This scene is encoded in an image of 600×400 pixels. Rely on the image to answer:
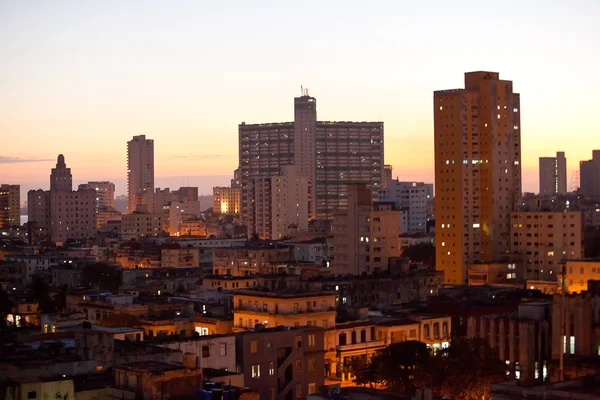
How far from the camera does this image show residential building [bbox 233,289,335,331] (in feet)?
226

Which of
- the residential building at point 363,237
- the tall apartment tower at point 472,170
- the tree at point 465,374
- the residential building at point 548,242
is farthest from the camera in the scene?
the tall apartment tower at point 472,170

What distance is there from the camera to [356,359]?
221ft

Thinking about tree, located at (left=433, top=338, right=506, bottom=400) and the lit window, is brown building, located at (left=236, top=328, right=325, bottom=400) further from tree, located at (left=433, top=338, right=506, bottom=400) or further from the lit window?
tree, located at (left=433, top=338, right=506, bottom=400)

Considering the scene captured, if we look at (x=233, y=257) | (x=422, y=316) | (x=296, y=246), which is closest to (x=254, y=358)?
(x=422, y=316)

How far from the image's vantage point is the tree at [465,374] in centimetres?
5562

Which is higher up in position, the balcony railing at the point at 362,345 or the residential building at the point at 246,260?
the residential building at the point at 246,260

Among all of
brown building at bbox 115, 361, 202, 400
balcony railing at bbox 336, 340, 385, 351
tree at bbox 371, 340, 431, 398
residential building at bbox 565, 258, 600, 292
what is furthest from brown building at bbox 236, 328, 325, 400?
residential building at bbox 565, 258, 600, 292

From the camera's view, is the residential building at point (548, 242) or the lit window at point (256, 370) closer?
the lit window at point (256, 370)

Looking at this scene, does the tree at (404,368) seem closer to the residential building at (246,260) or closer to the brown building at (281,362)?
the brown building at (281,362)

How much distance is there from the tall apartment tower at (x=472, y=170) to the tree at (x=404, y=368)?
71.5 m

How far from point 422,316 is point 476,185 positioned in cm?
5886

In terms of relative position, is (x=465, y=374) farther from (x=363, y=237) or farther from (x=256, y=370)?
(x=363, y=237)

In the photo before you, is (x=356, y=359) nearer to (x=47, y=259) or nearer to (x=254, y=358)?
(x=254, y=358)

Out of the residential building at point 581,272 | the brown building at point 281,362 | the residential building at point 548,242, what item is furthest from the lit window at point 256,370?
the residential building at point 548,242
